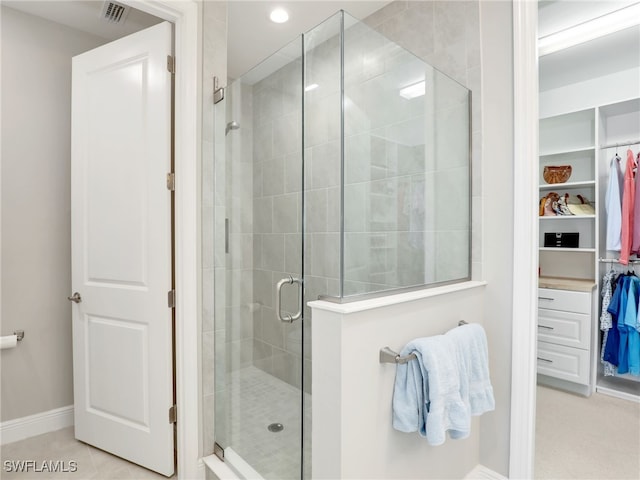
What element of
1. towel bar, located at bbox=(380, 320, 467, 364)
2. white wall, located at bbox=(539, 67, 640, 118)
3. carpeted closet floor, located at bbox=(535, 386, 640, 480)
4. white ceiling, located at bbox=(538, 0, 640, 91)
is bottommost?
carpeted closet floor, located at bbox=(535, 386, 640, 480)

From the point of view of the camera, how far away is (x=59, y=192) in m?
2.26

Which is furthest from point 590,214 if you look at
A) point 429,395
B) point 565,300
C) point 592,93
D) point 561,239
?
point 429,395

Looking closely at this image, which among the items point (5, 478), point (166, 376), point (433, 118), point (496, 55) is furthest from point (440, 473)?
point (5, 478)

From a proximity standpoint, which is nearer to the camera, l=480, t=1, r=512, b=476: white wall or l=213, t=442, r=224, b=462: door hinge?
l=480, t=1, r=512, b=476: white wall

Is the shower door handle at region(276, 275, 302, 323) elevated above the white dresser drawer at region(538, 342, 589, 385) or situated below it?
above

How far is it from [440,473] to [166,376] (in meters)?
1.35

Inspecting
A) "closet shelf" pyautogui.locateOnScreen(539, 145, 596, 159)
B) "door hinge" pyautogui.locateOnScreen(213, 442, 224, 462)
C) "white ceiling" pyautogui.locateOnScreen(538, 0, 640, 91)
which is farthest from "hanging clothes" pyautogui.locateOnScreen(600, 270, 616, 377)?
"door hinge" pyautogui.locateOnScreen(213, 442, 224, 462)

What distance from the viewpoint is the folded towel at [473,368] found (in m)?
1.34

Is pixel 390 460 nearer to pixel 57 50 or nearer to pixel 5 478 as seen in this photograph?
pixel 5 478

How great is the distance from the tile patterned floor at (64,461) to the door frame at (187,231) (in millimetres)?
350

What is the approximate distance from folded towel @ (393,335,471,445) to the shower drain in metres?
0.58

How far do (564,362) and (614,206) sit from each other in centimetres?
131

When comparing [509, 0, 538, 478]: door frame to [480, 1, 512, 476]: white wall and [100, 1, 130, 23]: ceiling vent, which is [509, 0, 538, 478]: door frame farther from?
[100, 1, 130, 23]: ceiling vent

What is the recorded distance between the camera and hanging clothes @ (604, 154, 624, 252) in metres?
2.73
